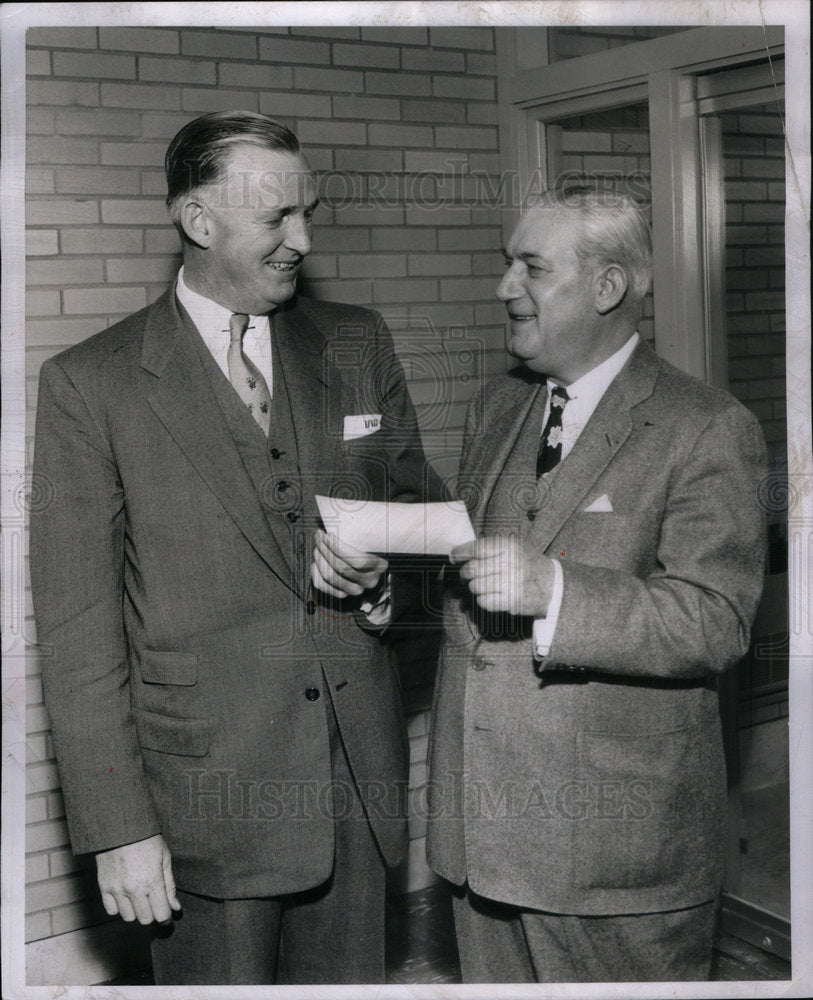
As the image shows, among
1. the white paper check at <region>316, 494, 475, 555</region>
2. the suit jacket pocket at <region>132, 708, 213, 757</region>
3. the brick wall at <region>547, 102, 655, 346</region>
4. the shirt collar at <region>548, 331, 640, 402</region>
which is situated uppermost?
the brick wall at <region>547, 102, 655, 346</region>

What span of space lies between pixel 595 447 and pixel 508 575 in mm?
341

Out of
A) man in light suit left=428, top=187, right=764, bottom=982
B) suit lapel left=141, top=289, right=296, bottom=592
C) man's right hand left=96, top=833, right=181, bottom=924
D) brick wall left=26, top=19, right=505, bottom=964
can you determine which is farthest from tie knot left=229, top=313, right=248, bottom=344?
man's right hand left=96, top=833, right=181, bottom=924

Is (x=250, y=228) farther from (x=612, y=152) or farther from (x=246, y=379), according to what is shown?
(x=612, y=152)

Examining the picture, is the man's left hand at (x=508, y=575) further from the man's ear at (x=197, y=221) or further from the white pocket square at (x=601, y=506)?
the man's ear at (x=197, y=221)

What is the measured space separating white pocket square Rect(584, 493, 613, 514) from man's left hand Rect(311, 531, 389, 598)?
52cm

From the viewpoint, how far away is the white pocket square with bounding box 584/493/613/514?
2.32m

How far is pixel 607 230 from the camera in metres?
2.37

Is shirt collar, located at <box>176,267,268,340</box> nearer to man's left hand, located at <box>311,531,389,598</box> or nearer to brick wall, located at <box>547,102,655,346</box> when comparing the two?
man's left hand, located at <box>311,531,389,598</box>

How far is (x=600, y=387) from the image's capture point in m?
2.44

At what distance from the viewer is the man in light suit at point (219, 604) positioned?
2420 millimetres

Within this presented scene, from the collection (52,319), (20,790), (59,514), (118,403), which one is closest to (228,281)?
(118,403)

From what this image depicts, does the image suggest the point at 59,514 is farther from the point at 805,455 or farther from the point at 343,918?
the point at 805,455

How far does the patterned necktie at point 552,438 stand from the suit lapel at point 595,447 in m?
0.08

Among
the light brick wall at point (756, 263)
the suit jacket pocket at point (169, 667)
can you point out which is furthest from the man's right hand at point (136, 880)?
the light brick wall at point (756, 263)
